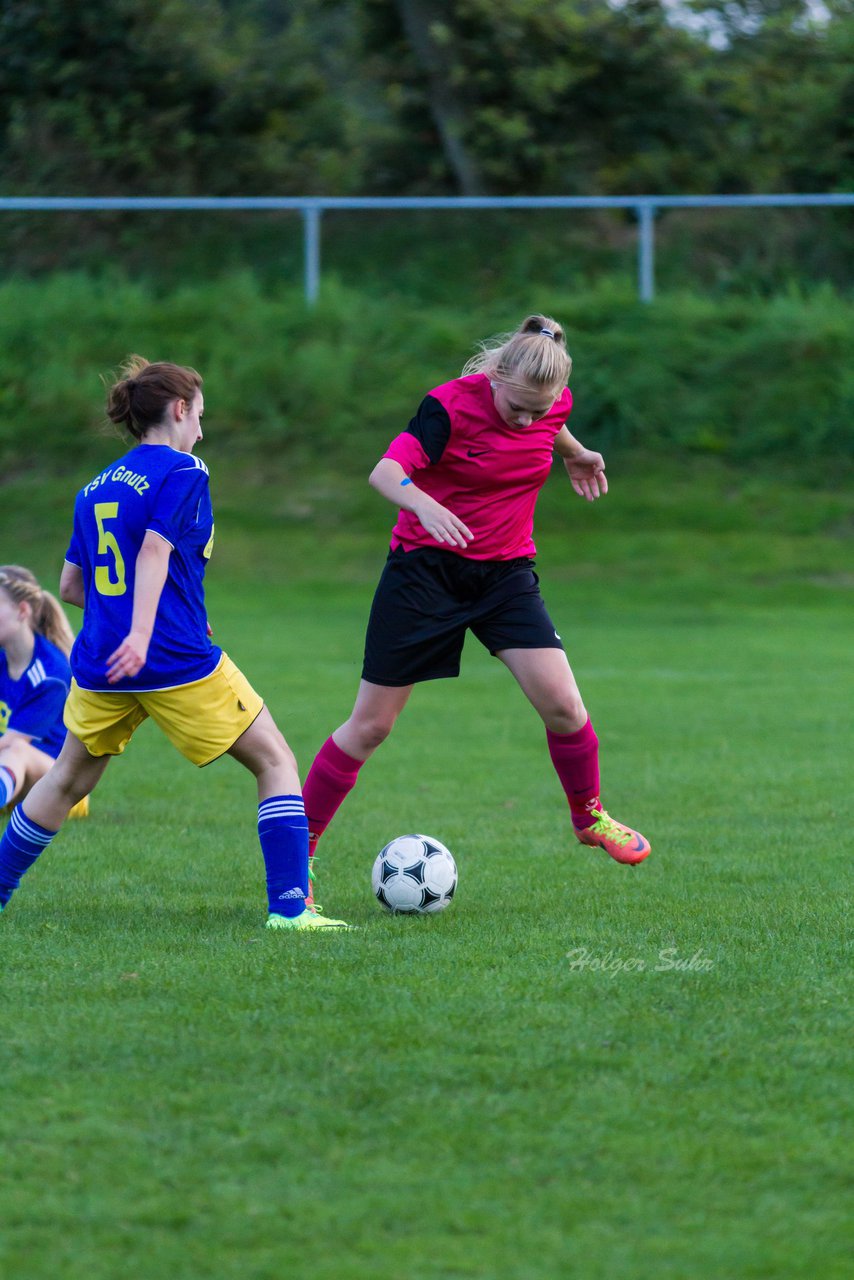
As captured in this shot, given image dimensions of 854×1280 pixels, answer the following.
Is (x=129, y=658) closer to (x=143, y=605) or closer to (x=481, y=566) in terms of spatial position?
(x=143, y=605)

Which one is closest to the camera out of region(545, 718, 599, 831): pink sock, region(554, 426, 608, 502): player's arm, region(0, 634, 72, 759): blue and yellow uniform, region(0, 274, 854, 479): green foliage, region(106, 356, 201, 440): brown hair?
region(106, 356, 201, 440): brown hair

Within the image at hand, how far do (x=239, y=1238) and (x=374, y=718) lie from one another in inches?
111

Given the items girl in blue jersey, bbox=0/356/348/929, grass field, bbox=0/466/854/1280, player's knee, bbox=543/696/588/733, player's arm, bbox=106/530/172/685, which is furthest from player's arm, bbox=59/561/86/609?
player's knee, bbox=543/696/588/733

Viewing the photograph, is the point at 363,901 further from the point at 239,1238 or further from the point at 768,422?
the point at 768,422

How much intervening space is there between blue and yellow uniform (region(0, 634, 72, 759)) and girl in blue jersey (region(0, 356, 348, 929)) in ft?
5.77

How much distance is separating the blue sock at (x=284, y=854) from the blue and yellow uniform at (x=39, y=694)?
81.3 inches

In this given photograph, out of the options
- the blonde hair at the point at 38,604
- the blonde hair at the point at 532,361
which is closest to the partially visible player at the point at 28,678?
the blonde hair at the point at 38,604

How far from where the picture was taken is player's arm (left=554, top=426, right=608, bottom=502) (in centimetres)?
569

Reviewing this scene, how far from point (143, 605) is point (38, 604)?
7.41 ft

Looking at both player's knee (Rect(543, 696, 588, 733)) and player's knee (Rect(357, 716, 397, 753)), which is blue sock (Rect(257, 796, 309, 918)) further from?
player's knee (Rect(543, 696, 588, 733))

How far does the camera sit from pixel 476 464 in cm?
529

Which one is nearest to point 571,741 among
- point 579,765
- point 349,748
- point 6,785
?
point 579,765

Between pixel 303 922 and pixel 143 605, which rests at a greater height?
pixel 143 605

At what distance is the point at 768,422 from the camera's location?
1753 centimetres
